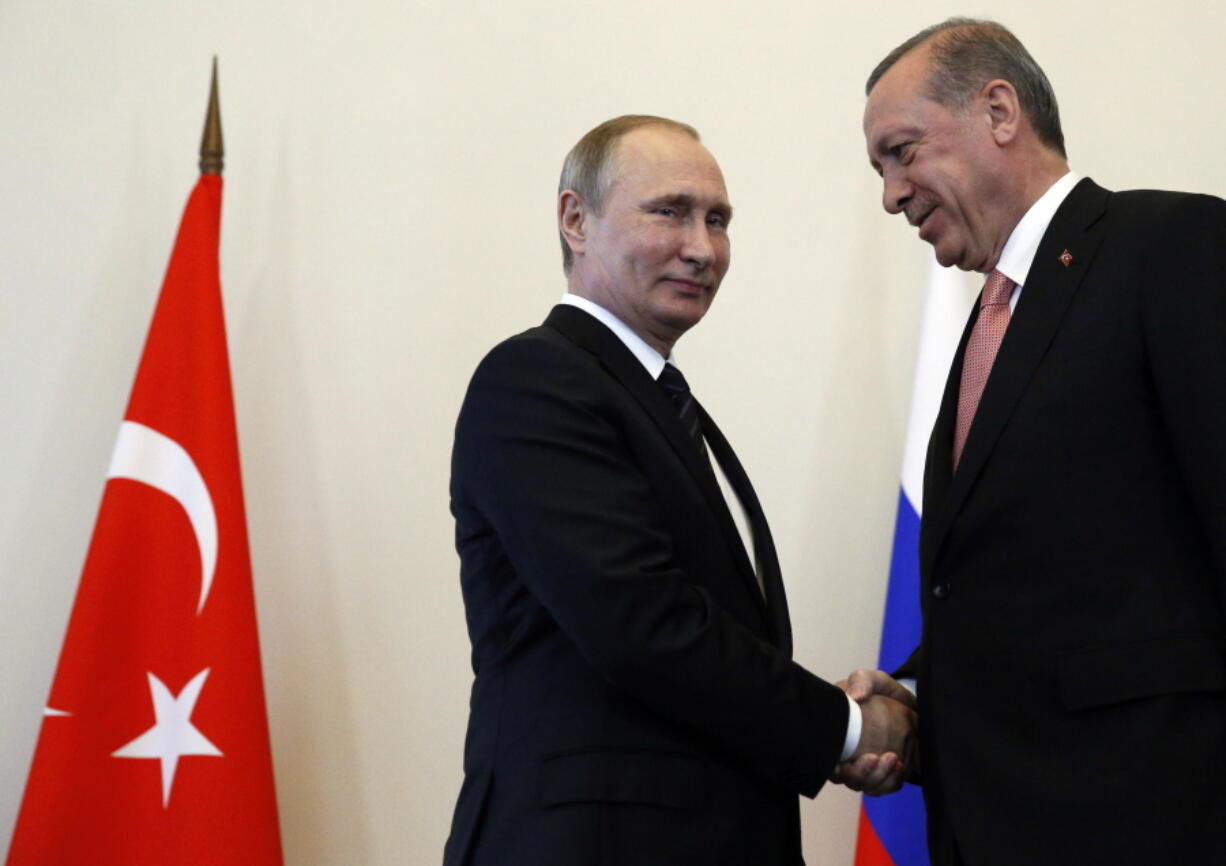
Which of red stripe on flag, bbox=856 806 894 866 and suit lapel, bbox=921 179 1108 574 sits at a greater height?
suit lapel, bbox=921 179 1108 574

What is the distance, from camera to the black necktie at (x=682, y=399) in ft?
7.32

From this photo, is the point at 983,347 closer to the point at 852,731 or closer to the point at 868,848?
the point at 852,731

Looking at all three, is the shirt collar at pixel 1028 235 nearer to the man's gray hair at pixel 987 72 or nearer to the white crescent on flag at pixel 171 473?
the man's gray hair at pixel 987 72

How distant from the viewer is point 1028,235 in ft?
7.04

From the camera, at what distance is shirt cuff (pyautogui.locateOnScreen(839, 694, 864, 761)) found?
2.10m

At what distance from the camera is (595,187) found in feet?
7.86

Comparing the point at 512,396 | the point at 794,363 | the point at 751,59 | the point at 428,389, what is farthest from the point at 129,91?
the point at 512,396

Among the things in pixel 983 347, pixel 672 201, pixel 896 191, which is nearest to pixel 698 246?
pixel 672 201

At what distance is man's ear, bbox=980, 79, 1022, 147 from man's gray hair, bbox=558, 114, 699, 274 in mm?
500

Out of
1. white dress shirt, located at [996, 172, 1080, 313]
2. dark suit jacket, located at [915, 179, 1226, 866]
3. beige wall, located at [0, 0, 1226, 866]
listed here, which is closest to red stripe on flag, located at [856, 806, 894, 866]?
beige wall, located at [0, 0, 1226, 866]

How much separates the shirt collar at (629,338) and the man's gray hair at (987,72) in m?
0.60

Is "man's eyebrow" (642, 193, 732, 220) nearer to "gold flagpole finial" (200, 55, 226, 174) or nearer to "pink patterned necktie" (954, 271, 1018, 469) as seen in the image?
"pink patterned necktie" (954, 271, 1018, 469)

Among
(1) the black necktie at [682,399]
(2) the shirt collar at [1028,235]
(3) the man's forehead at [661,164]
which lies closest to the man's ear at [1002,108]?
(2) the shirt collar at [1028,235]

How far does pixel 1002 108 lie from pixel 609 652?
1.05 m
